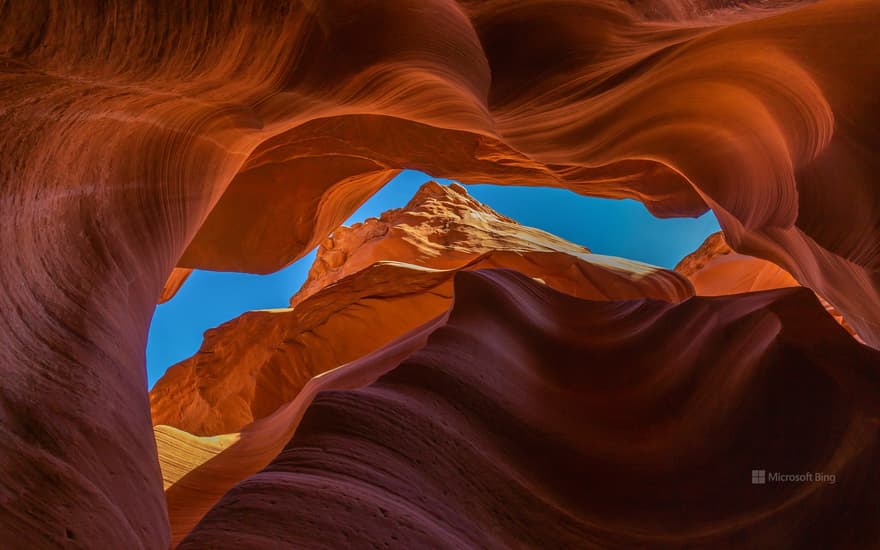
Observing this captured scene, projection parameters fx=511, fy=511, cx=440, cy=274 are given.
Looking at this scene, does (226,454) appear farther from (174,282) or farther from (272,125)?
(174,282)

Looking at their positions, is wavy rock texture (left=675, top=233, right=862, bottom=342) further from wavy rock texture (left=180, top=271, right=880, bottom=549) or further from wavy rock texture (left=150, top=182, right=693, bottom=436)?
wavy rock texture (left=180, top=271, right=880, bottom=549)

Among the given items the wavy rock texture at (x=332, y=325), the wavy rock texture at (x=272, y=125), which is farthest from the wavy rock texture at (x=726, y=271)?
the wavy rock texture at (x=272, y=125)

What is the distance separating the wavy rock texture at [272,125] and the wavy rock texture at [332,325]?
10.7 feet

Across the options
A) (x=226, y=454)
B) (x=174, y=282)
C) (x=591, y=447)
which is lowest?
(x=591, y=447)

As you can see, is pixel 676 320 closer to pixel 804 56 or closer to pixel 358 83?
pixel 804 56

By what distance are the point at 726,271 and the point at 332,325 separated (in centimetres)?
892

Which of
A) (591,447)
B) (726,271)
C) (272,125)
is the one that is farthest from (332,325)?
(726,271)

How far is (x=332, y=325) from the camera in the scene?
8172mm

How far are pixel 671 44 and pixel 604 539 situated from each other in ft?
9.75

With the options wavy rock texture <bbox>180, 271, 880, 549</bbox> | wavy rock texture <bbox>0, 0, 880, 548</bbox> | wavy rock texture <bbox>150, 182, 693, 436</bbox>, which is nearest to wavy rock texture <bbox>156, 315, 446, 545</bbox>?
wavy rock texture <bbox>180, 271, 880, 549</bbox>

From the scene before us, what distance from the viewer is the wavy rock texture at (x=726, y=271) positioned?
1075cm

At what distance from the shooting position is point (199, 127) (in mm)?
3500

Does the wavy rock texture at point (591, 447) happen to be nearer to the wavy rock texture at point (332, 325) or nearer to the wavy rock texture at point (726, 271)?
the wavy rock texture at point (332, 325)

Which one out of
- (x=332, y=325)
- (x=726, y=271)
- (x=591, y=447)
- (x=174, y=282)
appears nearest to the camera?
(x=591, y=447)
